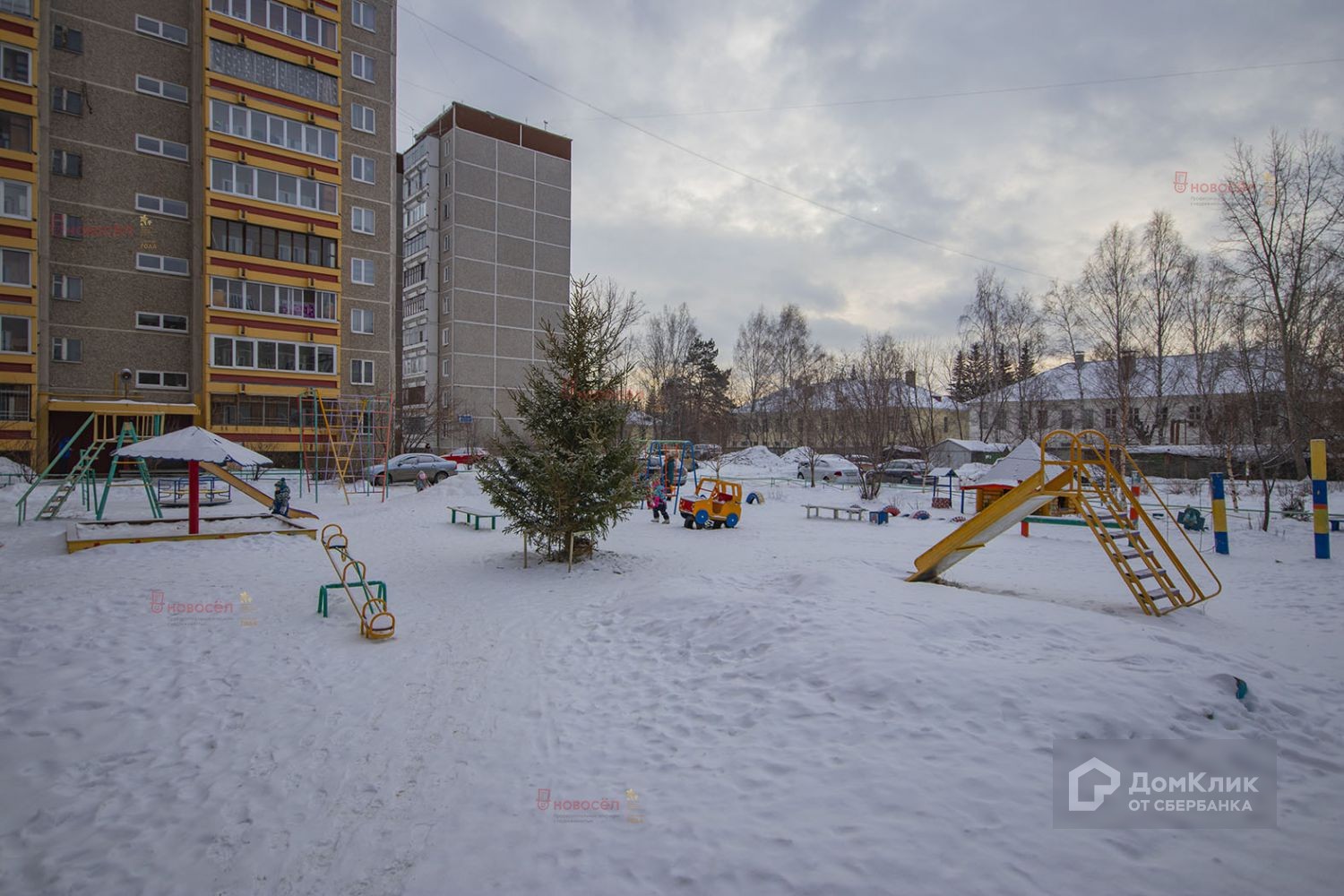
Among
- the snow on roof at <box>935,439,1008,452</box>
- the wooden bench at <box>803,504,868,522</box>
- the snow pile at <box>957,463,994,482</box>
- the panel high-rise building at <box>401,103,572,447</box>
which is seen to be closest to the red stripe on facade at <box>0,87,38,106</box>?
the panel high-rise building at <box>401,103,572,447</box>

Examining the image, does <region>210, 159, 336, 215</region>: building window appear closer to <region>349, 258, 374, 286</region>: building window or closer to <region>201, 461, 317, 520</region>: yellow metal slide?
<region>349, 258, 374, 286</region>: building window

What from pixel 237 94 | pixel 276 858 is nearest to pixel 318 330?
pixel 237 94

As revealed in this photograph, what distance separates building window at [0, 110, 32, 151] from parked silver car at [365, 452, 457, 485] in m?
19.1

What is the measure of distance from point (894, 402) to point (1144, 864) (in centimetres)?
4068

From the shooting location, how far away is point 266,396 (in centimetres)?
3253

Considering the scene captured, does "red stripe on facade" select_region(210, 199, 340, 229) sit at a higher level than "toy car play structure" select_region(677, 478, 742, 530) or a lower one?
higher

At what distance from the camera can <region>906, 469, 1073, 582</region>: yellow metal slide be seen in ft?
28.2

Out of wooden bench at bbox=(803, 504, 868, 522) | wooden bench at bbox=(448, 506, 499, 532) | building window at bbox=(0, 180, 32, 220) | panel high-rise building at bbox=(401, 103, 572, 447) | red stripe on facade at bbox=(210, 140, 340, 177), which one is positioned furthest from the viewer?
panel high-rise building at bbox=(401, 103, 572, 447)

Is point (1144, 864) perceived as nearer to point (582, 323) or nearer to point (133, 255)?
point (582, 323)

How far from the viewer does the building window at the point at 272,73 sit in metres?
30.9

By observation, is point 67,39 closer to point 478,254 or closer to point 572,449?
point 478,254

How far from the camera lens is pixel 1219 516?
43.7 ft

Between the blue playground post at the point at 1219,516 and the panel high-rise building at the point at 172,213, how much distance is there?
34.8 metres

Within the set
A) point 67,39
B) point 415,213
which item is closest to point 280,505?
point 67,39
